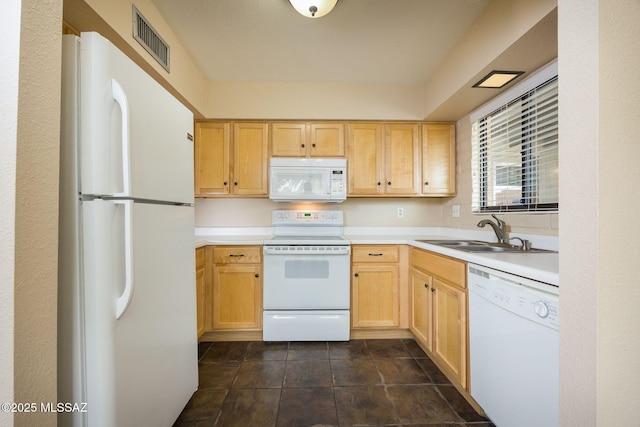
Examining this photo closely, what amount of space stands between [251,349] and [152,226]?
5.29 ft

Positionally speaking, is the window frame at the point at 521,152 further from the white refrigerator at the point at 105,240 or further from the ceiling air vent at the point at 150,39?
the ceiling air vent at the point at 150,39

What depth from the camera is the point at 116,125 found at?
0.97 m

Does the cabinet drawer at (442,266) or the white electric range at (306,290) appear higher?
the cabinet drawer at (442,266)

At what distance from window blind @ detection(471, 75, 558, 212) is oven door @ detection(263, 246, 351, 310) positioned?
4.41 feet

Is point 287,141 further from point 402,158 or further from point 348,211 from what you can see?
point 402,158

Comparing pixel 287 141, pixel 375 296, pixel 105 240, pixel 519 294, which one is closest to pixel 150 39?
pixel 287 141

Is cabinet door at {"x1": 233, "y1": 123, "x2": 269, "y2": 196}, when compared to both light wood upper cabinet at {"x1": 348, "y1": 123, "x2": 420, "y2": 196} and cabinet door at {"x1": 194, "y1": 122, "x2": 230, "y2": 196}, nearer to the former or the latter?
cabinet door at {"x1": 194, "y1": 122, "x2": 230, "y2": 196}

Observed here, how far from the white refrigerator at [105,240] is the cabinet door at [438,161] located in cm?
245

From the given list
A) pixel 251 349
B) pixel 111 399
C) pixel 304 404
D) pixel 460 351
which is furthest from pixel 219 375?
pixel 460 351

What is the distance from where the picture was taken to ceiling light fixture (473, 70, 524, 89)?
183 cm

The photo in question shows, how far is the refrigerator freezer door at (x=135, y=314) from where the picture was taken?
0.92m

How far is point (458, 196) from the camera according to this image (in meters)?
2.79

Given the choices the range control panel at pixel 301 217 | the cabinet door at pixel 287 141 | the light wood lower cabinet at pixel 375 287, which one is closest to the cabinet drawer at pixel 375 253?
the light wood lower cabinet at pixel 375 287

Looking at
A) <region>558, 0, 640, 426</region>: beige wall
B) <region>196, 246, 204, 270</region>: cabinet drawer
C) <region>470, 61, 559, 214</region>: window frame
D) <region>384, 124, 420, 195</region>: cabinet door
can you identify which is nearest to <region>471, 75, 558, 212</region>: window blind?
<region>470, 61, 559, 214</region>: window frame
